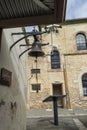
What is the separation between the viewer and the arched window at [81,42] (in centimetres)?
1606

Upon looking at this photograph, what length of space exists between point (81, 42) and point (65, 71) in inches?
124

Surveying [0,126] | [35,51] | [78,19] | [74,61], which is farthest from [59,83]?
[0,126]

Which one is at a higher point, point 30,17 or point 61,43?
point 61,43

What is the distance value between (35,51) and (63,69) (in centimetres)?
1147

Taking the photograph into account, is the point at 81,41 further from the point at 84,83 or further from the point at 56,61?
the point at 84,83

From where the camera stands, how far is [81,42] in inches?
636

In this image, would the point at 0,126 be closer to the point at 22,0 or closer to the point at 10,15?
the point at 10,15

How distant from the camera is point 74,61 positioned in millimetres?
15453

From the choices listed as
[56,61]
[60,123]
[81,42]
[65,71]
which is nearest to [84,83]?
[65,71]

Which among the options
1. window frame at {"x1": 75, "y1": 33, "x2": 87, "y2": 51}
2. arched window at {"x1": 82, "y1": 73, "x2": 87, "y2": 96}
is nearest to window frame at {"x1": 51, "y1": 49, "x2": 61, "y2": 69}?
window frame at {"x1": 75, "y1": 33, "x2": 87, "y2": 51}

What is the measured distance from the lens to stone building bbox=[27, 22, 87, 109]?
14688 mm

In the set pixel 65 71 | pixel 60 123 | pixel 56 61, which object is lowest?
pixel 60 123

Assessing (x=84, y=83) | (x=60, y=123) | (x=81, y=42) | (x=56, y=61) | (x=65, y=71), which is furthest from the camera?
(x=81, y=42)

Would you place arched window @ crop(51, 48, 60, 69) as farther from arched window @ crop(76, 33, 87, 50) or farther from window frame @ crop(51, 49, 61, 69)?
arched window @ crop(76, 33, 87, 50)
